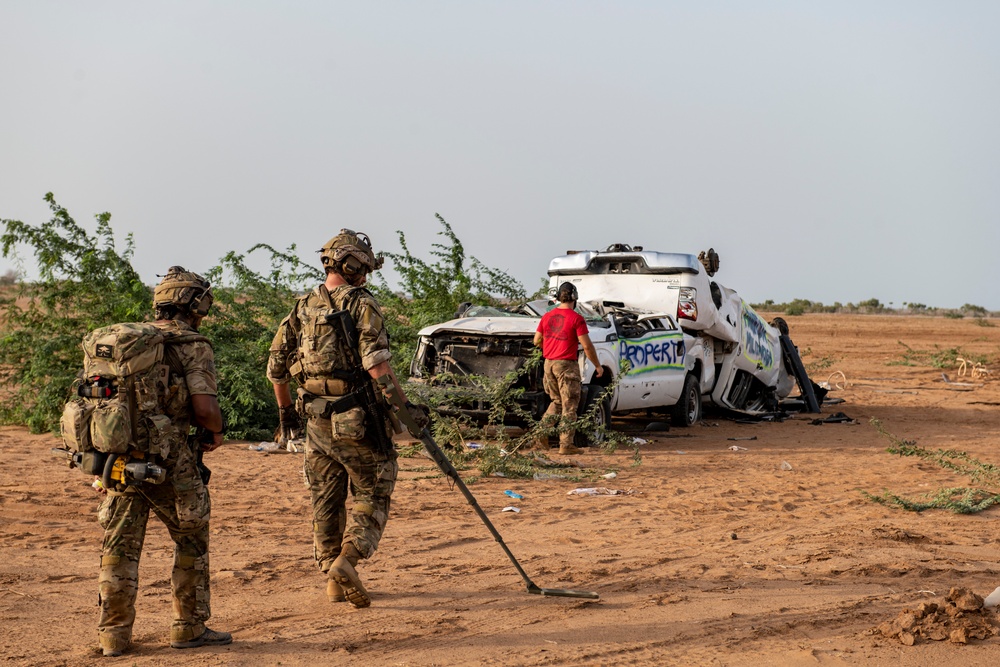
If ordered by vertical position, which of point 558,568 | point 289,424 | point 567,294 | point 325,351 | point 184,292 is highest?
point 567,294

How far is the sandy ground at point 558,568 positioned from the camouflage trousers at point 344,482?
1.36 feet

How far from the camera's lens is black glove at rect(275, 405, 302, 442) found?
20.7 feet

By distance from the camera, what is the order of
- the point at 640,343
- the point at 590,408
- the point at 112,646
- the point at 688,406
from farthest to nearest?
1. the point at 688,406
2. the point at 640,343
3. the point at 590,408
4. the point at 112,646

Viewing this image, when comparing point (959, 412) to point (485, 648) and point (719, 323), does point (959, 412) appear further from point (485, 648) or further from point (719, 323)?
point (485, 648)

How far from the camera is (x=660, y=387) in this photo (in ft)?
45.5

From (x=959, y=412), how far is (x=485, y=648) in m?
14.9

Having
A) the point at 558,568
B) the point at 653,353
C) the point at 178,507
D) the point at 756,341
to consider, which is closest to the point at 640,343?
the point at 653,353

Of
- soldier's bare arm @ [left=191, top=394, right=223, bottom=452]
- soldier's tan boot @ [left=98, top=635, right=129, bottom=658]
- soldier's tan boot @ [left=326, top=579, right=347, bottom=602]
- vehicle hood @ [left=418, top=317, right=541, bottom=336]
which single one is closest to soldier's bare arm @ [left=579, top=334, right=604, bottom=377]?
vehicle hood @ [left=418, top=317, right=541, bottom=336]

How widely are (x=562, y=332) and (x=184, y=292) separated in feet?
22.2

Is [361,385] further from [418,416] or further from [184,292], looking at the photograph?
[184,292]

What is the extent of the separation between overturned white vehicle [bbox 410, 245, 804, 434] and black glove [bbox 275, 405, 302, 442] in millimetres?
5436

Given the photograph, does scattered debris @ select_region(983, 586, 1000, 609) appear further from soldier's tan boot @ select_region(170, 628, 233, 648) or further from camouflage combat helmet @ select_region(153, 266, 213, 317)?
camouflage combat helmet @ select_region(153, 266, 213, 317)

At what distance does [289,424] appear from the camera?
249 inches

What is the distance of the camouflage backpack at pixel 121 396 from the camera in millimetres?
4934
